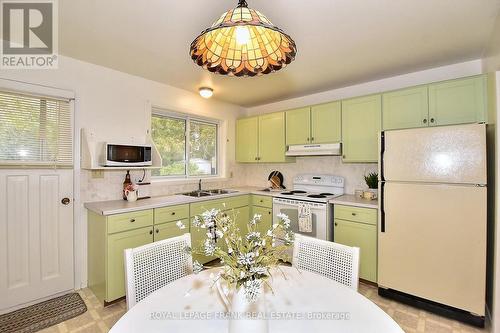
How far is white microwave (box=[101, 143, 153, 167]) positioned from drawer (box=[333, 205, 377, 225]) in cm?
221

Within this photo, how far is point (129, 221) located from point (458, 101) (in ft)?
10.9

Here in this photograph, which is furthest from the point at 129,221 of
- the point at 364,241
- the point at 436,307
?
the point at 436,307

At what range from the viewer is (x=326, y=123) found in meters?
3.16

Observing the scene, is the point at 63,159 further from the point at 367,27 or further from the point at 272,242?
the point at 367,27

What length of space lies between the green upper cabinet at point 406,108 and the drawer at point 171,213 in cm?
244

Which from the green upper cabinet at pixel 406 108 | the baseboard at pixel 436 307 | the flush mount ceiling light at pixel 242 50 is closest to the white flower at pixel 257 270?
the flush mount ceiling light at pixel 242 50

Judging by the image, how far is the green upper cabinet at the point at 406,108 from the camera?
8.02 feet

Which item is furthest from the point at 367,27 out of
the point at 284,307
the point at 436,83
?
the point at 284,307

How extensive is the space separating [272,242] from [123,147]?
221 cm

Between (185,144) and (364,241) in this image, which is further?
(185,144)

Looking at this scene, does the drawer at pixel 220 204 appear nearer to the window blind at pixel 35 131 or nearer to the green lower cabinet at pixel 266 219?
the green lower cabinet at pixel 266 219

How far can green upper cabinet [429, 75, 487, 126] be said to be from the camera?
2.18 metres

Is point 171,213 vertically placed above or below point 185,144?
below

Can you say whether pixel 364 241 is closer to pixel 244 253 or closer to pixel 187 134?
pixel 244 253
